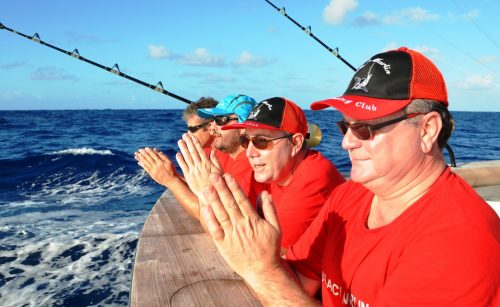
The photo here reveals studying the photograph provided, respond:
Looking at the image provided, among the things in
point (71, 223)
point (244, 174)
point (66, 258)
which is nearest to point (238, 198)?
point (244, 174)

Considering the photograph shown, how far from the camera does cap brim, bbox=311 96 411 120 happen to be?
4.56ft

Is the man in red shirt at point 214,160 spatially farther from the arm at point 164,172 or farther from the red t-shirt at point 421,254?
the red t-shirt at point 421,254

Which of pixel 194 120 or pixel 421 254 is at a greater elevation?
pixel 194 120

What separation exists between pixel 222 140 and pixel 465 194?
11.1 ft

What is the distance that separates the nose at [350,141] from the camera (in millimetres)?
1527

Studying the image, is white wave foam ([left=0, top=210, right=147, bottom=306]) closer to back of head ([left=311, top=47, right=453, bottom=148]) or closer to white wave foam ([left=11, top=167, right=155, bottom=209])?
white wave foam ([left=11, top=167, right=155, bottom=209])

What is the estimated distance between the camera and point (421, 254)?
125 centimetres

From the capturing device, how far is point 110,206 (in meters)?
7.86

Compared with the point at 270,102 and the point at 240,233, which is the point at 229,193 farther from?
the point at 270,102

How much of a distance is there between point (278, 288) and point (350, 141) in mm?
598

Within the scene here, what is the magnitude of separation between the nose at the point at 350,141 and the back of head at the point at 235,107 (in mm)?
3018

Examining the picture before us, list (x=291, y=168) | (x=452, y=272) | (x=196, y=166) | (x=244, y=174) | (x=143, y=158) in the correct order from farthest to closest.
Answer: (x=244, y=174)
(x=143, y=158)
(x=291, y=168)
(x=196, y=166)
(x=452, y=272)

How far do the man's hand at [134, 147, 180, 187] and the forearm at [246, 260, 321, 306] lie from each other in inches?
82.0

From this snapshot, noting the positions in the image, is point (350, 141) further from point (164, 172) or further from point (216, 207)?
point (164, 172)
